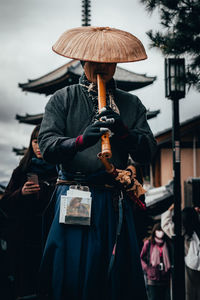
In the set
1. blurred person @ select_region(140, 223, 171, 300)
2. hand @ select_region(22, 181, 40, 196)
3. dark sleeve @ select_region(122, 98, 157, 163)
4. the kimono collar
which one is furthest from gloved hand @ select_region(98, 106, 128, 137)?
blurred person @ select_region(140, 223, 171, 300)

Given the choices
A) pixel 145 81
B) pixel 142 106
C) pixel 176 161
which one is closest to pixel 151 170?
pixel 145 81

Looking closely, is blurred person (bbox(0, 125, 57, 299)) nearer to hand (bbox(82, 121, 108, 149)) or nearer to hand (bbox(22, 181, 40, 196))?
hand (bbox(22, 181, 40, 196))

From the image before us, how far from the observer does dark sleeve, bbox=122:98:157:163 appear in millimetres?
2328

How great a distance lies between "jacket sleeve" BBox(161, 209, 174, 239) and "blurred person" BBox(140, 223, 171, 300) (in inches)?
5.0

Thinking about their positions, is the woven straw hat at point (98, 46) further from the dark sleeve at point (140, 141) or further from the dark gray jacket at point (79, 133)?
the dark sleeve at point (140, 141)

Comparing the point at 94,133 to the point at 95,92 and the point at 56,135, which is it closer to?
the point at 56,135

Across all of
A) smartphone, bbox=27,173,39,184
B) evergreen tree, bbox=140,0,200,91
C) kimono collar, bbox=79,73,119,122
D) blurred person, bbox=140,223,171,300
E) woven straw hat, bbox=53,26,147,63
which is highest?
evergreen tree, bbox=140,0,200,91

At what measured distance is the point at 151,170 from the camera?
1681 cm

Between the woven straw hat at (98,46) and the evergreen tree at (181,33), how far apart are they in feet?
7.11

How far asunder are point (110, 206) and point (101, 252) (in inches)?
10.9

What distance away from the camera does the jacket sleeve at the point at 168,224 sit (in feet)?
22.8

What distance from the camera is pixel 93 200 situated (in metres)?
2.34

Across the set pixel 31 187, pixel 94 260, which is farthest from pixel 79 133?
pixel 31 187

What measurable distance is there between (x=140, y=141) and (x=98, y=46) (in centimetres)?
62
